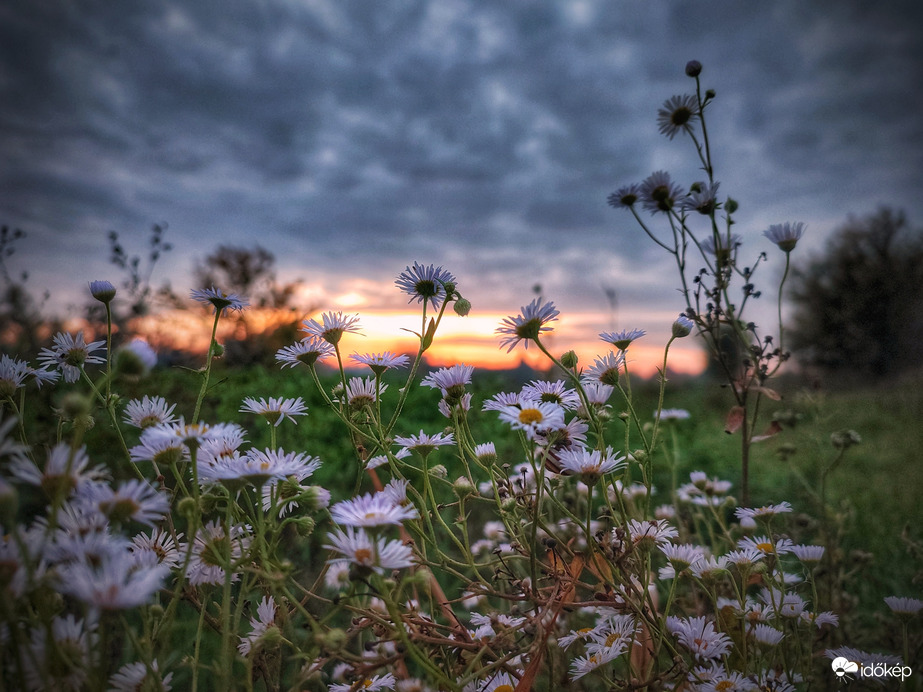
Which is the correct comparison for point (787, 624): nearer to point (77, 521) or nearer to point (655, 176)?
point (655, 176)

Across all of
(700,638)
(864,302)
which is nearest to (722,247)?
(700,638)

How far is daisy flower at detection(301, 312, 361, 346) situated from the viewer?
86 cm

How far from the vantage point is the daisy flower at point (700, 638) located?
746 millimetres

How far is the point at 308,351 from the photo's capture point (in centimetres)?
86

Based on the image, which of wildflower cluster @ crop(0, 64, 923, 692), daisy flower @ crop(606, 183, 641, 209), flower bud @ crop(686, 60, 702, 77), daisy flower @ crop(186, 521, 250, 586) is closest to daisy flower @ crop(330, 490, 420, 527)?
wildflower cluster @ crop(0, 64, 923, 692)

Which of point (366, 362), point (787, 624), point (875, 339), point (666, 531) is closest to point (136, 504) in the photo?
point (366, 362)

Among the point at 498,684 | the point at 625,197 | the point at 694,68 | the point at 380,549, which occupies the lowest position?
the point at 498,684

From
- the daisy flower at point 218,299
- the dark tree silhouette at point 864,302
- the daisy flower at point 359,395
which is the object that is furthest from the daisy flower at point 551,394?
the dark tree silhouette at point 864,302

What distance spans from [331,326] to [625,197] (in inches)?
27.9

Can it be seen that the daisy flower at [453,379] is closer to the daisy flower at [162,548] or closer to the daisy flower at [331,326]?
the daisy flower at [331,326]

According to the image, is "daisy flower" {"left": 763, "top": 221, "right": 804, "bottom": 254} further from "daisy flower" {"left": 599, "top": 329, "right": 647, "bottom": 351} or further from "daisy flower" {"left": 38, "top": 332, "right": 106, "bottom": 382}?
"daisy flower" {"left": 38, "top": 332, "right": 106, "bottom": 382}

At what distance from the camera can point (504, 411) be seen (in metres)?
0.71

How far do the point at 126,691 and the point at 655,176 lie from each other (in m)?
1.20

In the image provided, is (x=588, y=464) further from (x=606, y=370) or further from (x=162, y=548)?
(x=162, y=548)
